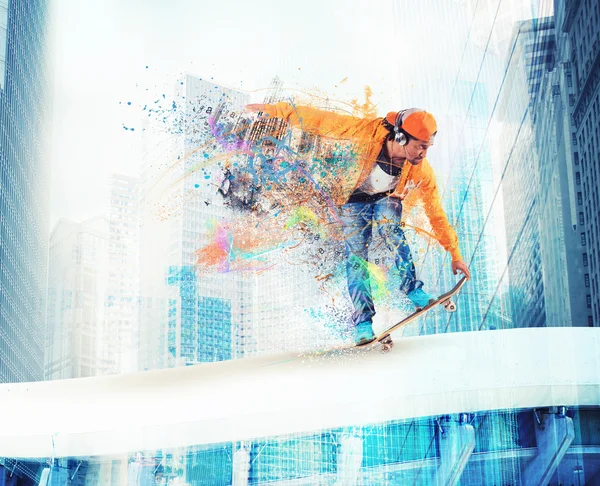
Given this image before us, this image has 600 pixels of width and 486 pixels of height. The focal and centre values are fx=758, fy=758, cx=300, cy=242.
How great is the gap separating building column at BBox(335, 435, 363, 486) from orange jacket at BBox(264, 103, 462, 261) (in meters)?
1.25

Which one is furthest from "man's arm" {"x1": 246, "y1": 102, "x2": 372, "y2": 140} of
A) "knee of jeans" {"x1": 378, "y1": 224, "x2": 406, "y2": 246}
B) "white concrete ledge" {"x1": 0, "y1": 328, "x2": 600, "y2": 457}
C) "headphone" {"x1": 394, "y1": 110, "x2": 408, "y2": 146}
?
"white concrete ledge" {"x1": 0, "y1": 328, "x2": 600, "y2": 457}

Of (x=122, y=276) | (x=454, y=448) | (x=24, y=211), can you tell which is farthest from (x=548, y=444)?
(x=24, y=211)

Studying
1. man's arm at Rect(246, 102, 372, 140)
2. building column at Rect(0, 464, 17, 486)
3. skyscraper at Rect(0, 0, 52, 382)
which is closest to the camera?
building column at Rect(0, 464, 17, 486)

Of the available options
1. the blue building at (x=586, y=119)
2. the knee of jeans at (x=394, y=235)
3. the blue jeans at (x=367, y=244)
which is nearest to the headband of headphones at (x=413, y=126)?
the blue jeans at (x=367, y=244)

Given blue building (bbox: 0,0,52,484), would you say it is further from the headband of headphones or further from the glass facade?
the headband of headphones

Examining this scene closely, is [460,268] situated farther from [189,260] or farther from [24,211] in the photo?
[24,211]

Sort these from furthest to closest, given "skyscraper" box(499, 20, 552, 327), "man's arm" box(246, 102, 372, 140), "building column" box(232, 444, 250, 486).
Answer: "man's arm" box(246, 102, 372, 140) < "skyscraper" box(499, 20, 552, 327) < "building column" box(232, 444, 250, 486)

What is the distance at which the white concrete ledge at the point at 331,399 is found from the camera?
418cm

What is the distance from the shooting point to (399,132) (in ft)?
15.3

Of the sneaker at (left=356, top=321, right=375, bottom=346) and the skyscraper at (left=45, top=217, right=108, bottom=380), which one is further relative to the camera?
the skyscraper at (left=45, top=217, right=108, bottom=380)

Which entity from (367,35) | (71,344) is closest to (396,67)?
(367,35)

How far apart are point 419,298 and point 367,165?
88cm

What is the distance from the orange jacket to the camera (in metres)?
4.65

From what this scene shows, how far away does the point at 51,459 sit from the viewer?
13.9 feet
